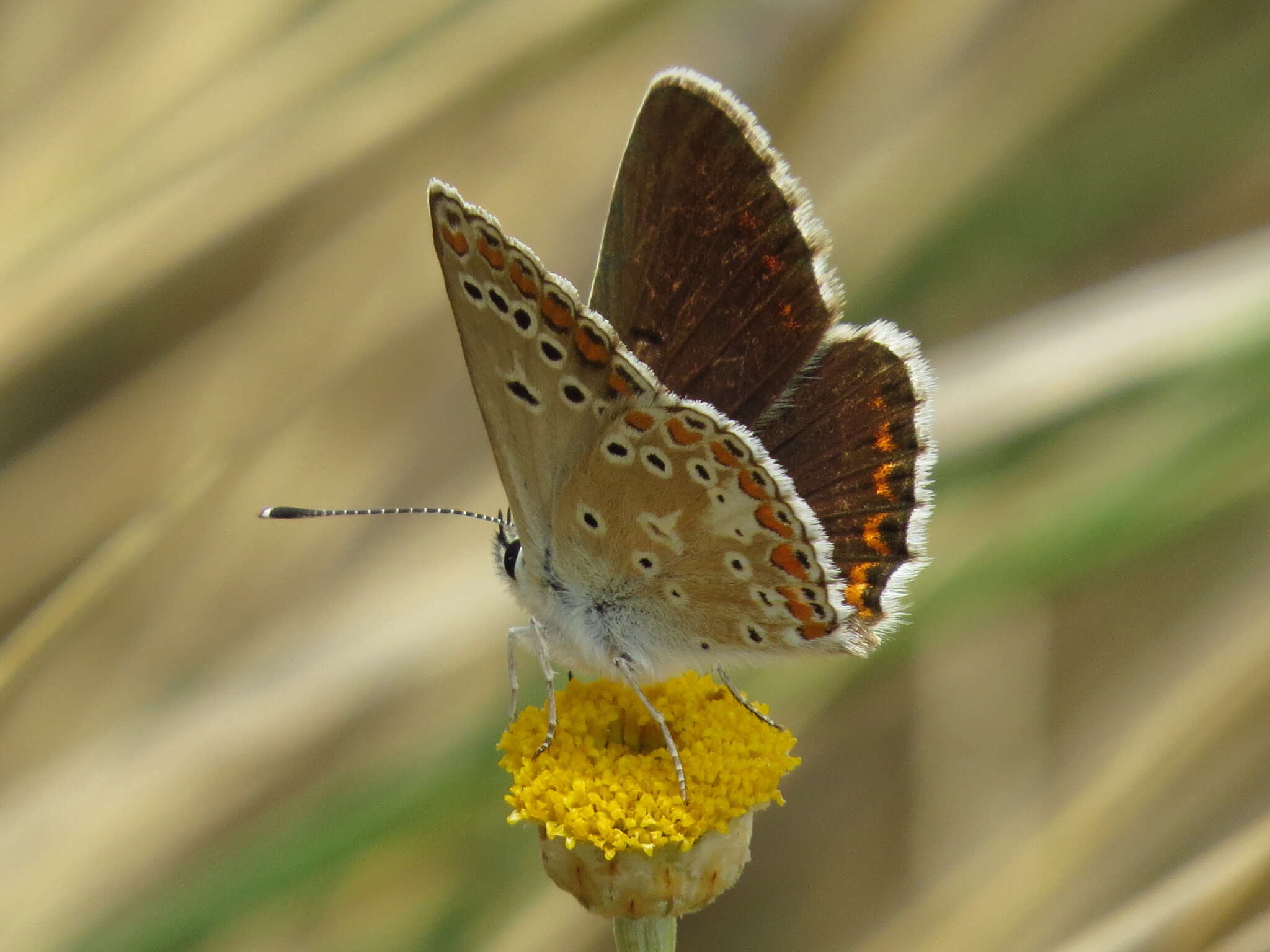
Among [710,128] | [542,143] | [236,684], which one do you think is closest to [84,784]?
[236,684]

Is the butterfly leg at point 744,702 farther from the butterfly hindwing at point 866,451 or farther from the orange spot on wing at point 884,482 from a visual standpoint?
→ the orange spot on wing at point 884,482

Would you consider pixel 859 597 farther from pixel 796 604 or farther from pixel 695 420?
pixel 695 420

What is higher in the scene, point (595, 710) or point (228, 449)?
point (228, 449)

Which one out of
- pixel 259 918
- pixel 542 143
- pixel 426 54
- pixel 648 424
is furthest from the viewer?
pixel 542 143

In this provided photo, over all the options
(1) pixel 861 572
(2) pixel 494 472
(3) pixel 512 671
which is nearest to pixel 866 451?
(1) pixel 861 572

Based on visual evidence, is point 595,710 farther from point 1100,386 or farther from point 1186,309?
point 1186,309

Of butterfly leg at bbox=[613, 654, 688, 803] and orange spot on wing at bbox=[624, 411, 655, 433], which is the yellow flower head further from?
orange spot on wing at bbox=[624, 411, 655, 433]

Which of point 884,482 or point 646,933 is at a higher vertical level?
point 884,482
